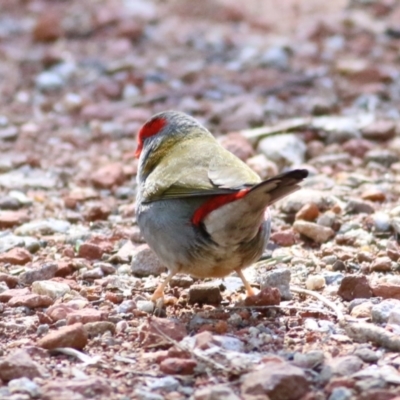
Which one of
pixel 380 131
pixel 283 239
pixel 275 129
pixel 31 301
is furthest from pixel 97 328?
pixel 380 131

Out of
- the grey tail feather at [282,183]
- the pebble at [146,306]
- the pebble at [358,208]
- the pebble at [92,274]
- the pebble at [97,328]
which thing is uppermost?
the grey tail feather at [282,183]

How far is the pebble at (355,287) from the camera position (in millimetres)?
4980

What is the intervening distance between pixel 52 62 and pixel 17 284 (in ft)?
20.8

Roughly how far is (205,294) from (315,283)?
0.68 m

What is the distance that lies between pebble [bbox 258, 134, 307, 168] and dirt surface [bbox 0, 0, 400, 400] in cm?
2

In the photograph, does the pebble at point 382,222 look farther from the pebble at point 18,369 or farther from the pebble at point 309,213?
the pebble at point 18,369

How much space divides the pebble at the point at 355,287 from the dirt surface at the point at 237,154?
0.01 metres

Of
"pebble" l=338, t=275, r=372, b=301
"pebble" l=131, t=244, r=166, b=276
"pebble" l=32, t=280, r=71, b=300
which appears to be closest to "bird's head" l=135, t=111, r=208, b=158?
"pebble" l=131, t=244, r=166, b=276

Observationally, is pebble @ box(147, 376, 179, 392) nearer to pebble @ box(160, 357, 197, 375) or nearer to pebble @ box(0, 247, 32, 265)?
pebble @ box(160, 357, 197, 375)

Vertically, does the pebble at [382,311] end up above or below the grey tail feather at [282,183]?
below

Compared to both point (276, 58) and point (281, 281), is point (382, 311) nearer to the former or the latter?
point (281, 281)

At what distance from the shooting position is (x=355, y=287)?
4.99m

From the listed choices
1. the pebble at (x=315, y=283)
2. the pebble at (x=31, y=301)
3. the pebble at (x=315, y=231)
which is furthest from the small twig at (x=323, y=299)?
the pebble at (x=31, y=301)

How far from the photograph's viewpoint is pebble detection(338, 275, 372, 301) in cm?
498
